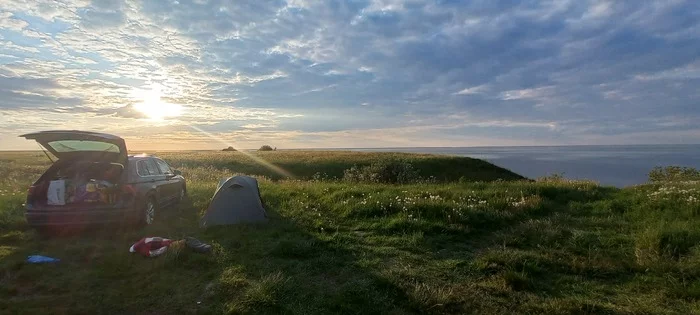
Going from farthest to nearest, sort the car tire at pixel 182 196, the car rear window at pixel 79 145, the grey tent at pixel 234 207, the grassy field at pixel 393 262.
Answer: the car tire at pixel 182 196, the grey tent at pixel 234 207, the car rear window at pixel 79 145, the grassy field at pixel 393 262

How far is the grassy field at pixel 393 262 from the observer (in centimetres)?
477

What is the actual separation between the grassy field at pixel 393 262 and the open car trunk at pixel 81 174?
0.72 metres

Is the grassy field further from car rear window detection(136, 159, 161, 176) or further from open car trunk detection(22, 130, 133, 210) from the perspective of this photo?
car rear window detection(136, 159, 161, 176)

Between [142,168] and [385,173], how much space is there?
54.4ft

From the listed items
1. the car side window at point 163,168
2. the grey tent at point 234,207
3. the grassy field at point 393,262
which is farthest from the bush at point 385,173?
the grey tent at point 234,207

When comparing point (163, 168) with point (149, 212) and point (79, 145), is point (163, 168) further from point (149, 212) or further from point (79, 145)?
point (79, 145)

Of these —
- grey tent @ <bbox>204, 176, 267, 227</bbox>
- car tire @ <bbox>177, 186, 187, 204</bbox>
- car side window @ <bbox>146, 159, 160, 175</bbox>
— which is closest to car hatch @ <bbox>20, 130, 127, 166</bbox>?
car side window @ <bbox>146, 159, 160, 175</bbox>

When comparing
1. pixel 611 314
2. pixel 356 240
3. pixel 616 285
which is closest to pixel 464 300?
pixel 611 314

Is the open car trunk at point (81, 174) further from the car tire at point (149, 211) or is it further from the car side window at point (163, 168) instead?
the car side window at point (163, 168)

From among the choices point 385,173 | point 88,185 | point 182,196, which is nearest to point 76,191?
point 88,185

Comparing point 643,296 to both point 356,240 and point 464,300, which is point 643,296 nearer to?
point 464,300

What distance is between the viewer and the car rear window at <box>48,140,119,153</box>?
27.9 feet

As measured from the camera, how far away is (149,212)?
362 inches

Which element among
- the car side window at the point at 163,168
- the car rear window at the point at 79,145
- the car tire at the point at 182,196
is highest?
the car rear window at the point at 79,145
